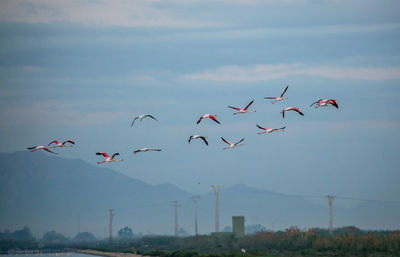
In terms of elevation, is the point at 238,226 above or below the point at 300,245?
above

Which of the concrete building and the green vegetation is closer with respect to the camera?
the green vegetation

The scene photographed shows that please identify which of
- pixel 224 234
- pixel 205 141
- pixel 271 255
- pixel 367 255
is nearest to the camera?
pixel 205 141

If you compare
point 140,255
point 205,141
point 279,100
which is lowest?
point 140,255

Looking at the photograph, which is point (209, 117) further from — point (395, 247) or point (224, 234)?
point (224, 234)

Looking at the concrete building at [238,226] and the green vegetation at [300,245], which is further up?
the concrete building at [238,226]

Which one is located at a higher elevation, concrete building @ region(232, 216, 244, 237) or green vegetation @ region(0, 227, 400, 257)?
concrete building @ region(232, 216, 244, 237)

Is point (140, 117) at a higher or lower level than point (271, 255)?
higher

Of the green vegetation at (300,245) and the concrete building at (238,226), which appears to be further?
the concrete building at (238,226)

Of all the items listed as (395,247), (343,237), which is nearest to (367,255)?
(395,247)

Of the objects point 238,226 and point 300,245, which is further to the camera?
point 238,226

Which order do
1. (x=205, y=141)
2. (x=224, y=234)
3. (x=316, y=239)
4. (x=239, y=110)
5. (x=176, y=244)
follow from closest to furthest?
(x=205, y=141)
(x=239, y=110)
(x=316, y=239)
(x=224, y=234)
(x=176, y=244)

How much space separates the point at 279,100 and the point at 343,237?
48.4m

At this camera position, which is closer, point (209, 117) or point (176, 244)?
point (209, 117)

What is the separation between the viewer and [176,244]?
167500 millimetres
